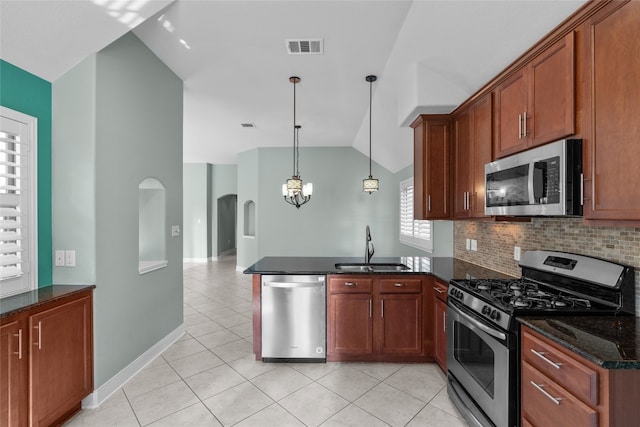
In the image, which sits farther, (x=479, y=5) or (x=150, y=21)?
(x=150, y=21)

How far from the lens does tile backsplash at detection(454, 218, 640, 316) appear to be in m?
1.69

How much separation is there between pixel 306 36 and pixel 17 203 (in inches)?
103

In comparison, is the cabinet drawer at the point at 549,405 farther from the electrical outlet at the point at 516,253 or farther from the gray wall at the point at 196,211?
the gray wall at the point at 196,211

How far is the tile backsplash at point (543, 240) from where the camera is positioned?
5.54ft

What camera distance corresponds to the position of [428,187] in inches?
124

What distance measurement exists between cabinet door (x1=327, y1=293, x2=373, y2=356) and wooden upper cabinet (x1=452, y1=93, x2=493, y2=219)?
50.7 inches

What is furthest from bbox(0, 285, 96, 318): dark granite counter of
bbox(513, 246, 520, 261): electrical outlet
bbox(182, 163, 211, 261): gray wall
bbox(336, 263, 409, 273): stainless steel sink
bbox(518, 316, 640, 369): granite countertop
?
bbox(182, 163, 211, 261): gray wall

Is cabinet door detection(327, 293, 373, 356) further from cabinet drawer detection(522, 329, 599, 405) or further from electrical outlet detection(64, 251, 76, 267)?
electrical outlet detection(64, 251, 76, 267)

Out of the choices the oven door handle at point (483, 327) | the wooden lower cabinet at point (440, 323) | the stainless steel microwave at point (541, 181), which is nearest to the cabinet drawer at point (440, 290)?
the wooden lower cabinet at point (440, 323)

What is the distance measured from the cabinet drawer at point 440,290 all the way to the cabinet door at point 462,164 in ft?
2.30

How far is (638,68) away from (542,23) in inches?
32.3

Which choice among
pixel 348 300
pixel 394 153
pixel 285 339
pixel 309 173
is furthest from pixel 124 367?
pixel 309 173

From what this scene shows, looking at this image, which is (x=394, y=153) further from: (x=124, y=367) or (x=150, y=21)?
(x=124, y=367)

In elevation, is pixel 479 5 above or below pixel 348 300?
above
